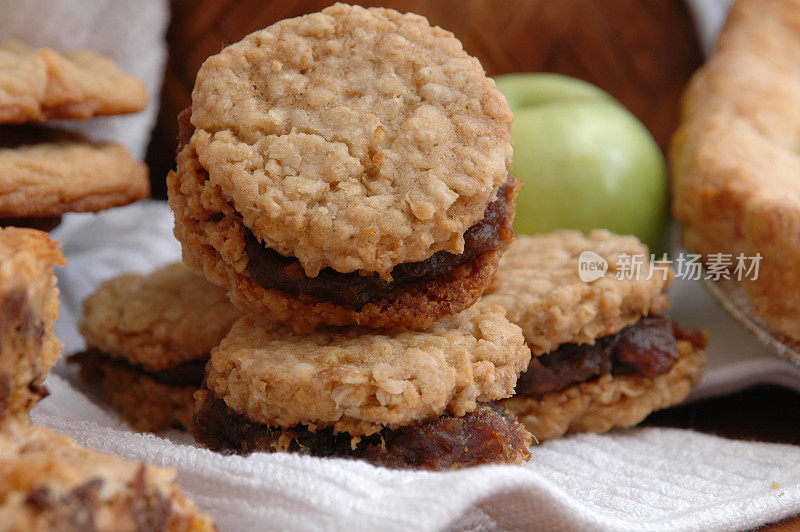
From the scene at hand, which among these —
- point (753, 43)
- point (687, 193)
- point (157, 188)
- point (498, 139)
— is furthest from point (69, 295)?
point (753, 43)

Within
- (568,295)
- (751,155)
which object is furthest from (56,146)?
(751,155)

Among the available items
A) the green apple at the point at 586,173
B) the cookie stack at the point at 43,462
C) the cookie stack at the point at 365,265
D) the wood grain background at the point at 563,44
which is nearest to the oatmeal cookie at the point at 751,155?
the green apple at the point at 586,173

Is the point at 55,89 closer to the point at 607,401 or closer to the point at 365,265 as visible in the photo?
the point at 365,265

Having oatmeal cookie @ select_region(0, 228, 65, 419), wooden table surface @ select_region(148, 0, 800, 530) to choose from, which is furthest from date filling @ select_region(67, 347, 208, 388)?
wooden table surface @ select_region(148, 0, 800, 530)

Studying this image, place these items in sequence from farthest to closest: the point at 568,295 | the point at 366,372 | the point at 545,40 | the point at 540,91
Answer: the point at 545,40, the point at 540,91, the point at 568,295, the point at 366,372

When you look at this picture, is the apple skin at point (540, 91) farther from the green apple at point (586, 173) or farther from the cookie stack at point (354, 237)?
the cookie stack at point (354, 237)

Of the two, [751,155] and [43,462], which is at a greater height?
[43,462]

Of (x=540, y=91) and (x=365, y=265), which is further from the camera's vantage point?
(x=540, y=91)

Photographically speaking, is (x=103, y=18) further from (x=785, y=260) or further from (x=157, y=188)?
(x=785, y=260)
